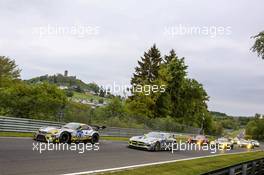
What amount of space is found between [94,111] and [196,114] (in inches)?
2713

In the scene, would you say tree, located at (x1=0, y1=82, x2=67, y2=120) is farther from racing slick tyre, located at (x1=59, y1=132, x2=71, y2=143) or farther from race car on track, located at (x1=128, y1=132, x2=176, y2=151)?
race car on track, located at (x1=128, y1=132, x2=176, y2=151)

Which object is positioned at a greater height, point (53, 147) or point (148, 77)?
point (148, 77)

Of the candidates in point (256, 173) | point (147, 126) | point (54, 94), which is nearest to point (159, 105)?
point (54, 94)

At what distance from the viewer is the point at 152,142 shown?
2255 cm

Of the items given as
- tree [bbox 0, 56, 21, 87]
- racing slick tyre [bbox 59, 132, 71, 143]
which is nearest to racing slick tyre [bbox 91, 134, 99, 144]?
racing slick tyre [bbox 59, 132, 71, 143]

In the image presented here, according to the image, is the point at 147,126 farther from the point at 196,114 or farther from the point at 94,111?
the point at 196,114

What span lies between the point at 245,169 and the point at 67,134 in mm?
10556

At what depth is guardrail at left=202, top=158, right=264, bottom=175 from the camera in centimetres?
1004

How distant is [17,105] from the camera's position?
82.7ft

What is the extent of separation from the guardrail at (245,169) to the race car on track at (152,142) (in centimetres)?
782

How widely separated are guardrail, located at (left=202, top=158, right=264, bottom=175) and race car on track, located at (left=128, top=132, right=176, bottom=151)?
7822 millimetres

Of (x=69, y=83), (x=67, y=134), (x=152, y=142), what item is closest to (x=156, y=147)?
(x=152, y=142)

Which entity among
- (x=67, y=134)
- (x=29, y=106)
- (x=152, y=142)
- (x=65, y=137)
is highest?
(x=29, y=106)

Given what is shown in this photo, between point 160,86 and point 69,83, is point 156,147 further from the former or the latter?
point 69,83
